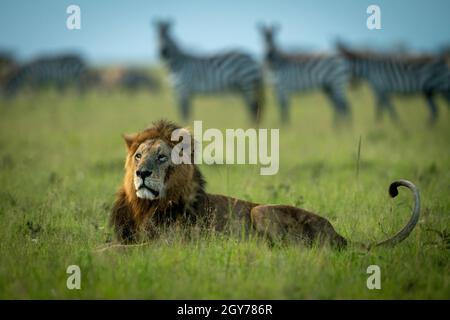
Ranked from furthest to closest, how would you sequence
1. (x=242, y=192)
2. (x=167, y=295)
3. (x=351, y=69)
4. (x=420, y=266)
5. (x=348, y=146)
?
(x=351, y=69) < (x=348, y=146) < (x=242, y=192) < (x=420, y=266) < (x=167, y=295)

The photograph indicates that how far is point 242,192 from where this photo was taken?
7688 mm

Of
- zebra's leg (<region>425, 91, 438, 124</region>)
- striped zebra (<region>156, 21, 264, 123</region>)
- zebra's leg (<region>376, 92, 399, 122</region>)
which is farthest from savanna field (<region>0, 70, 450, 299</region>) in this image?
striped zebra (<region>156, 21, 264, 123</region>)

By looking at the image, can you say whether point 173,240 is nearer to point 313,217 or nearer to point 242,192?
point 313,217

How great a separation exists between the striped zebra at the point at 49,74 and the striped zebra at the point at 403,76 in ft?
36.7

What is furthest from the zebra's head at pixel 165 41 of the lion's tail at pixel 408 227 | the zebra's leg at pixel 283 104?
the lion's tail at pixel 408 227

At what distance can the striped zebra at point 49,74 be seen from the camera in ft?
75.6

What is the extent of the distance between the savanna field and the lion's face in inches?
14.8

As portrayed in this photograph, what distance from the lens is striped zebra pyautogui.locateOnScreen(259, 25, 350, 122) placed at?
1770 cm
